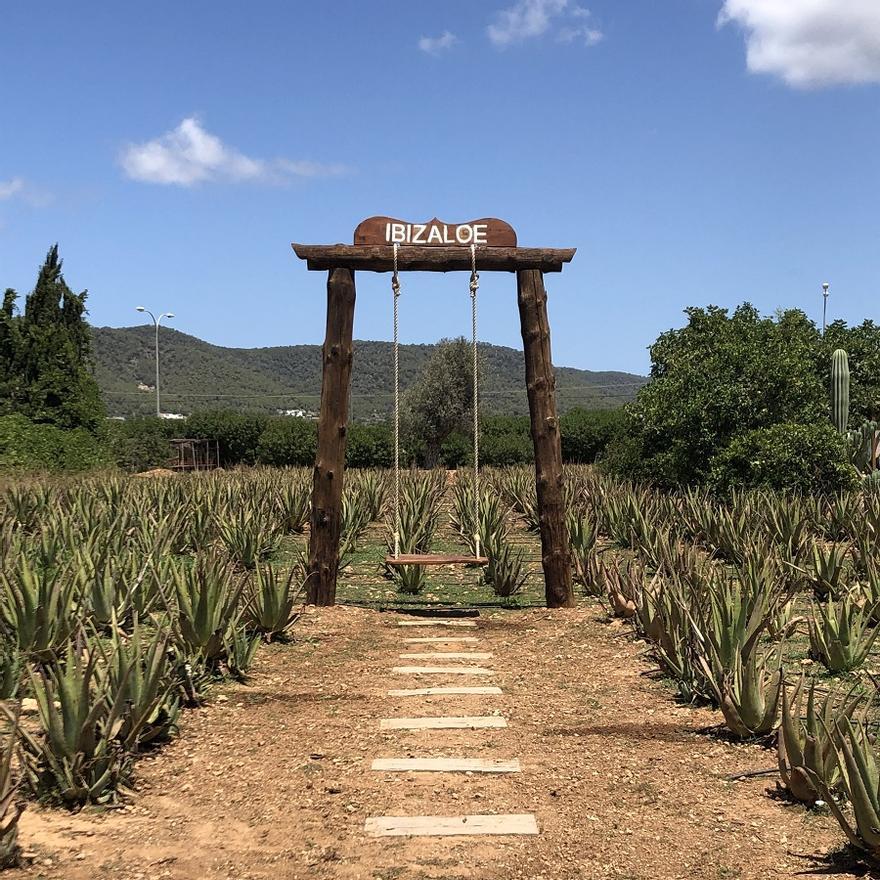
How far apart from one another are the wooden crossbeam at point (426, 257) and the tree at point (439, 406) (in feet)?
96.5

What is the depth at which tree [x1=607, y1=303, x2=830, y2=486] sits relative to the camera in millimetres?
15273

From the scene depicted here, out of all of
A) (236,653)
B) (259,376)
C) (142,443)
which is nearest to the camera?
(236,653)

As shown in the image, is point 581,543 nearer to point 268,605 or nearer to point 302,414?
point 268,605

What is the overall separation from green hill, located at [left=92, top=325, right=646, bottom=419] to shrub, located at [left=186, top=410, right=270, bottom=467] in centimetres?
3717

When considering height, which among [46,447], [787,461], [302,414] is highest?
[302,414]

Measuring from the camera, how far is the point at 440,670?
21.9ft

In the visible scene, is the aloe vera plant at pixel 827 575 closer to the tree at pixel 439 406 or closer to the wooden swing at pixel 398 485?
the wooden swing at pixel 398 485

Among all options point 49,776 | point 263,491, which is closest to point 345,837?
point 49,776

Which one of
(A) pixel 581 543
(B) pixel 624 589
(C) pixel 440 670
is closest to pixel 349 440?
(A) pixel 581 543

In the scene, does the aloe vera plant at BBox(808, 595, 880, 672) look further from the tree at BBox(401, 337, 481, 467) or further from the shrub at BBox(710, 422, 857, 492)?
the tree at BBox(401, 337, 481, 467)

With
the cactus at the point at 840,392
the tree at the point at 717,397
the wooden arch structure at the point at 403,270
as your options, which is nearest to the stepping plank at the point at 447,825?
the wooden arch structure at the point at 403,270

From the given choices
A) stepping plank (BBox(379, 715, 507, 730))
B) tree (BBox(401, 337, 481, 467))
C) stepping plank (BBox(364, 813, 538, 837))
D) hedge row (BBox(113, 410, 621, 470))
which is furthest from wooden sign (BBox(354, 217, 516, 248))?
tree (BBox(401, 337, 481, 467))

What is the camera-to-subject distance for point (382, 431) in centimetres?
3419

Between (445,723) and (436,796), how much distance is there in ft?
A: 3.59
